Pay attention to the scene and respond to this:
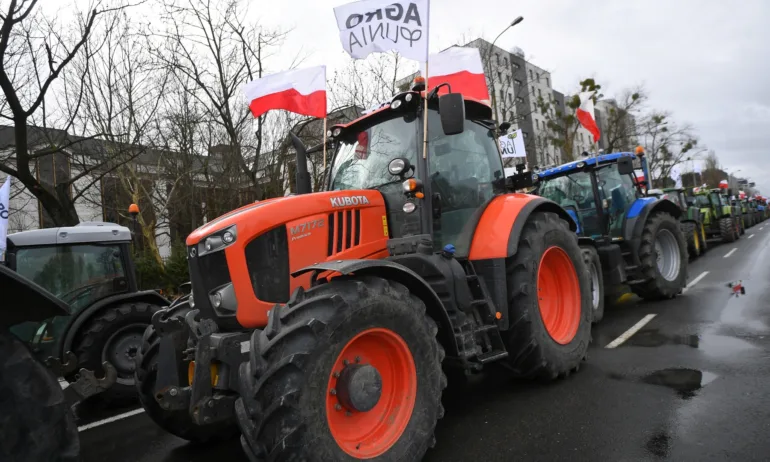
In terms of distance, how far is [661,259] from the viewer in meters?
8.23

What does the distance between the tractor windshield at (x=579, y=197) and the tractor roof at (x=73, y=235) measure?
7026mm

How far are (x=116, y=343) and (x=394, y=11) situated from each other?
15.2 feet

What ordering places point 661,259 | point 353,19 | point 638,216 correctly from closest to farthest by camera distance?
1. point 353,19
2. point 638,216
3. point 661,259

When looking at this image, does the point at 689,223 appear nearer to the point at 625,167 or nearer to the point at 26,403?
the point at 625,167

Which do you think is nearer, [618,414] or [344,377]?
[344,377]

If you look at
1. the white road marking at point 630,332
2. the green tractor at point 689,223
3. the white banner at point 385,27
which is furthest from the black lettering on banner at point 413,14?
the green tractor at point 689,223

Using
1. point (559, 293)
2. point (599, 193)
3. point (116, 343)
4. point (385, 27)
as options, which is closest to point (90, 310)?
point (116, 343)

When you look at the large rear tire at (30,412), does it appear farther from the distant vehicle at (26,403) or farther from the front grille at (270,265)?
the front grille at (270,265)

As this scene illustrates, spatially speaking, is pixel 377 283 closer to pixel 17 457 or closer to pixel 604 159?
pixel 17 457

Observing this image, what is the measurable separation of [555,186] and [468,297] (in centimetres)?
601

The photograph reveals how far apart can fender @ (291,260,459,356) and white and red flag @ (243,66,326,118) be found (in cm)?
291

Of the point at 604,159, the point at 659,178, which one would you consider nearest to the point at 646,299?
the point at 604,159

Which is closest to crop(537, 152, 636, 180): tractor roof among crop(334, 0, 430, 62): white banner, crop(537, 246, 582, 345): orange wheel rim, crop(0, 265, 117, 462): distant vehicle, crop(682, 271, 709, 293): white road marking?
crop(682, 271, 709, 293): white road marking

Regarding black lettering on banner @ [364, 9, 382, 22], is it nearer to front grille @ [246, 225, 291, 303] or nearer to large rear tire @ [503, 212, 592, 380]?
large rear tire @ [503, 212, 592, 380]
